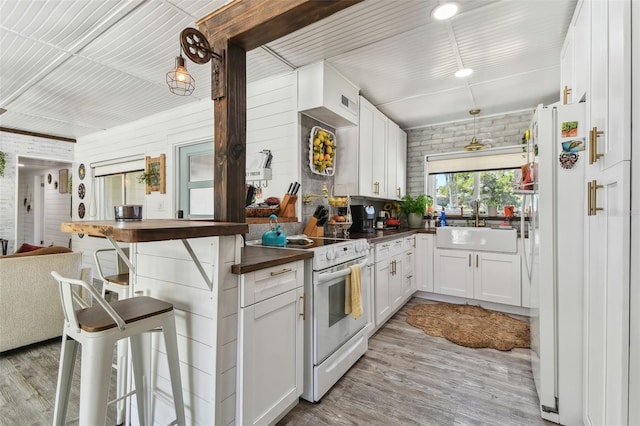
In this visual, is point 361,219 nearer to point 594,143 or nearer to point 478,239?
point 478,239

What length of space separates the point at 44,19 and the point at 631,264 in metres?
3.64

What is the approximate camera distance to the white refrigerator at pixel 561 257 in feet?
5.42

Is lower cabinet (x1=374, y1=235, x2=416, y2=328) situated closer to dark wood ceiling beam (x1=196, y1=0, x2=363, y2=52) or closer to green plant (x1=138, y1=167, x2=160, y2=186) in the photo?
dark wood ceiling beam (x1=196, y1=0, x2=363, y2=52)

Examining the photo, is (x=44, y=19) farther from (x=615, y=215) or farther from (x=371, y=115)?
(x=615, y=215)

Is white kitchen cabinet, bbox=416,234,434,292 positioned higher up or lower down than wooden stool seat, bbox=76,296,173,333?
lower down

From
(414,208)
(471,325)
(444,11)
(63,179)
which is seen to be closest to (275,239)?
(444,11)

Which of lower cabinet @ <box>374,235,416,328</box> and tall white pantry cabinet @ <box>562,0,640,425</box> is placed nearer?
tall white pantry cabinet @ <box>562,0,640,425</box>

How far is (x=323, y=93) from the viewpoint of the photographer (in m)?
2.68

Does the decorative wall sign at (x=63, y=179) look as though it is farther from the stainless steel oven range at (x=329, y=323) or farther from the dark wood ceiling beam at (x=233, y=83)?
the stainless steel oven range at (x=329, y=323)

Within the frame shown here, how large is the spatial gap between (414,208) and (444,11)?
2.82m

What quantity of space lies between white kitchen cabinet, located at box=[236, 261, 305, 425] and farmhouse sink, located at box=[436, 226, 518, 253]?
276 centimetres

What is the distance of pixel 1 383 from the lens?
2.06m

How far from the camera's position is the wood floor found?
175 cm

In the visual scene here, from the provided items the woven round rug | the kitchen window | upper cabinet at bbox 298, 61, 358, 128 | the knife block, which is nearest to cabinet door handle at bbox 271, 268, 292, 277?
the knife block
